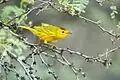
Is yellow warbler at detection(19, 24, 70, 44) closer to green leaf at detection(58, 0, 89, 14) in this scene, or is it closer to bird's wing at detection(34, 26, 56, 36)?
bird's wing at detection(34, 26, 56, 36)

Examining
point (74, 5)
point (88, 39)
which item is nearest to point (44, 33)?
point (74, 5)

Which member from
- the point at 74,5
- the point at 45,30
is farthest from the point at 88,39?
the point at 74,5

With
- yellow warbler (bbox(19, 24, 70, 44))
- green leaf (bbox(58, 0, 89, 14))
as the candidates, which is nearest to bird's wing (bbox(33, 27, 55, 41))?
yellow warbler (bbox(19, 24, 70, 44))

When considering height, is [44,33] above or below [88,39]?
above

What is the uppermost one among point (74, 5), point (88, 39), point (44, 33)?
point (74, 5)

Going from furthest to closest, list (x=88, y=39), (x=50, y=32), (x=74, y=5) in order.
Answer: (x=88, y=39) → (x=50, y=32) → (x=74, y=5)

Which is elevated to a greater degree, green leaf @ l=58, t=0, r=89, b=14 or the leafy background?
green leaf @ l=58, t=0, r=89, b=14

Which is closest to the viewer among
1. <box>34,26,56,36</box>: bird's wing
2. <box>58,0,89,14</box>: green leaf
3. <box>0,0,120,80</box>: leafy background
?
<box>58,0,89,14</box>: green leaf

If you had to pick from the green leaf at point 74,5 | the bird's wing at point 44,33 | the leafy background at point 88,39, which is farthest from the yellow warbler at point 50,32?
the leafy background at point 88,39

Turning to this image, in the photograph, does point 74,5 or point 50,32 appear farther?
point 50,32

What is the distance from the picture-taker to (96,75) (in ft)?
16.2

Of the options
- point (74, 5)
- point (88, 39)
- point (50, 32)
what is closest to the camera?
point (74, 5)

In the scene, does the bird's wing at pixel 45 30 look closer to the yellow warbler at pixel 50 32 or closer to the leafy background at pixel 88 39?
the yellow warbler at pixel 50 32

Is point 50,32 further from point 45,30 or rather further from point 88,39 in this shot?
point 88,39
